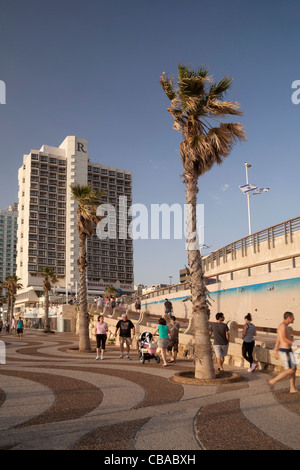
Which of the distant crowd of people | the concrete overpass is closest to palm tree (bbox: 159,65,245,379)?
the concrete overpass

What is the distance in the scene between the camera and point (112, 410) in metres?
6.76

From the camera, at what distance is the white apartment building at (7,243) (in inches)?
7574

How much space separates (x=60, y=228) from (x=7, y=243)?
312 feet

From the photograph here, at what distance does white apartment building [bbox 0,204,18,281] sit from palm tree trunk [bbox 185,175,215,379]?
192 m

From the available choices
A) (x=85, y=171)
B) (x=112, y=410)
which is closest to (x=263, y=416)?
(x=112, y=410)

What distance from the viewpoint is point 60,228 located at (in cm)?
11125

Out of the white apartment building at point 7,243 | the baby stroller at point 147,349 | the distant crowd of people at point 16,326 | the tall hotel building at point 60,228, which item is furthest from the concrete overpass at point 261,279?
the white apartment building at point 7,243

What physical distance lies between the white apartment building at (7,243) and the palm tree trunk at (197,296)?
192022 millimetres

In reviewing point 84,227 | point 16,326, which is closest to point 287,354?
point 84,227

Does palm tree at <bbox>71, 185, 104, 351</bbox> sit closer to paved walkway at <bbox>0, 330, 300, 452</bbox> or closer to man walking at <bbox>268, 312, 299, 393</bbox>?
paved walkway at <bbox>0, 330, 300, 452</bbox>

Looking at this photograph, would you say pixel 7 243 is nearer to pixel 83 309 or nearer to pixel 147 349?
pixel 83 309

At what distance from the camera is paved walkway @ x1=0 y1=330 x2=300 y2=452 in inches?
196

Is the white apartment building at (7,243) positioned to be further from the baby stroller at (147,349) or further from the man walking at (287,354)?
the man walking at (287,354)
